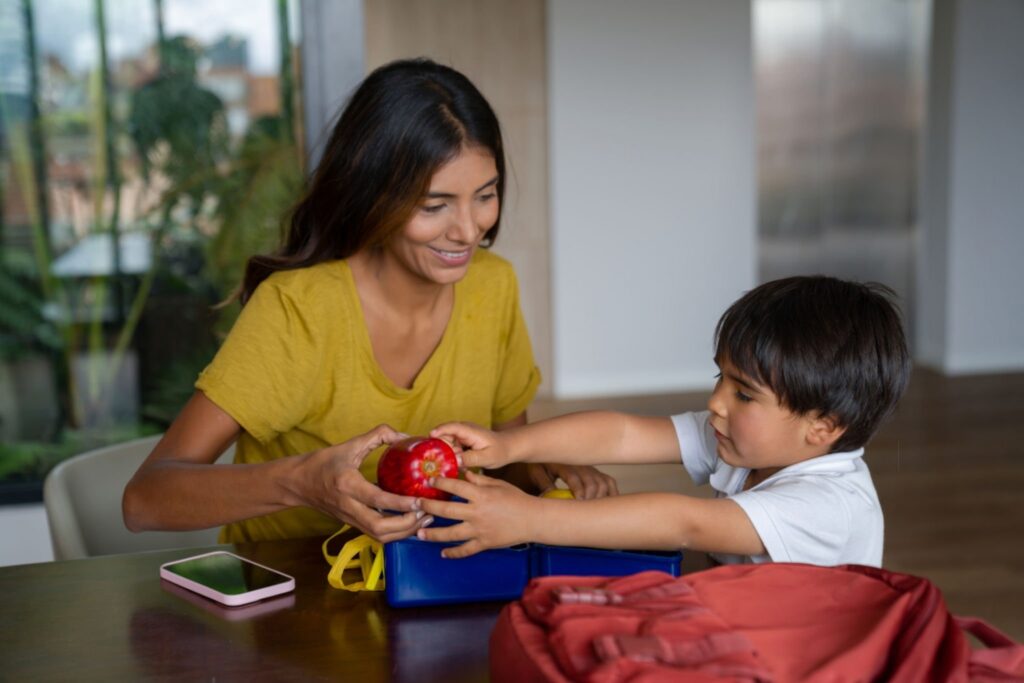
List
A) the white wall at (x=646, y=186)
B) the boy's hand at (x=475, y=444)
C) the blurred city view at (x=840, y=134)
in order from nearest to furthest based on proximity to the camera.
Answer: the boy's hand at (x=475, y=444) < the white wall at (x=646, y=186) < the blurred city view at (x=840, y=134)

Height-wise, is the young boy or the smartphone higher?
the young boy

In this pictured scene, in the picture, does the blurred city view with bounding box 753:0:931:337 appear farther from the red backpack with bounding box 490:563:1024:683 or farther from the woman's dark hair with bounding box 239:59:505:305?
the red backpack with bounding box 490:563:1024:683

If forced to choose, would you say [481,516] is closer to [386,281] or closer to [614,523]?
[614,523]

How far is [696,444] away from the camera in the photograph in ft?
5.56

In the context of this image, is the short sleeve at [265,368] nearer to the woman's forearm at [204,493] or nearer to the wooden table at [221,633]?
the woman's forearm at [204,493]

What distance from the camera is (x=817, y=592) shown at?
107 centimetres

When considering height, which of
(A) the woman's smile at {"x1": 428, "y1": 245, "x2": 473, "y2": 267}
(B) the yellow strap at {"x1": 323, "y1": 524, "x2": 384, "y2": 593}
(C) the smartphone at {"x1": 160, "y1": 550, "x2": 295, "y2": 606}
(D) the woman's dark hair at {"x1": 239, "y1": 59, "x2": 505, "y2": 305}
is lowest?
(C) the smartphone at {"x1": 160, "y1": 550, "x2": 295, "y2": 606}

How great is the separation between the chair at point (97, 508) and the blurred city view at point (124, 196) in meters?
2.35

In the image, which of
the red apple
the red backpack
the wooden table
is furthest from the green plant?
the red backpack

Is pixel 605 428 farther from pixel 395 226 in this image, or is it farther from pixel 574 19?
pixel 574 19

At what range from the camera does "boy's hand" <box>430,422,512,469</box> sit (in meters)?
1.54

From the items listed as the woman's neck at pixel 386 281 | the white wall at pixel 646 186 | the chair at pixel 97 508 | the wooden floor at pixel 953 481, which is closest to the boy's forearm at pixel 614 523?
the woman's neck at pixel 386 281

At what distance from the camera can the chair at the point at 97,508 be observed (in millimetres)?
1853

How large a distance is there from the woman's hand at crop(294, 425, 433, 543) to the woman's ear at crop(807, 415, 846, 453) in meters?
0.50
